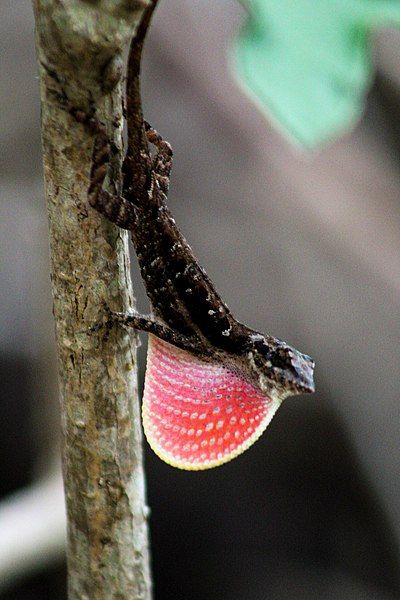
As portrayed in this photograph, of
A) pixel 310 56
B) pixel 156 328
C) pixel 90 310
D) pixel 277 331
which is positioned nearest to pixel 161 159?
pixel 156 328

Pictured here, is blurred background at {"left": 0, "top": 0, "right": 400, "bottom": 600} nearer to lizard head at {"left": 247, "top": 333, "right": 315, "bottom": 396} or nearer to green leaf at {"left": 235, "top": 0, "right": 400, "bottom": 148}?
lizard head at {"left": 247, "top": 333, "right": 315, "bottom": 396}

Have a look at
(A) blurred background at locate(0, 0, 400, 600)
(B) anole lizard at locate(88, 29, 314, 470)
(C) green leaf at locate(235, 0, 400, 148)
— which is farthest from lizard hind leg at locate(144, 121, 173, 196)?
(A) blurred background at locate(0, 0, 400, 600)

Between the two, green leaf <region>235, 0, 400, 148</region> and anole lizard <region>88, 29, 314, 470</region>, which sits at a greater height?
anole lizard <region>88, 29, 314, 470</region>

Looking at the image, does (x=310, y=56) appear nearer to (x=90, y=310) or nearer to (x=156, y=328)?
(x=90, y=310)

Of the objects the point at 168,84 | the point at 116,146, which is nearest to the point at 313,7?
the point at 116,146

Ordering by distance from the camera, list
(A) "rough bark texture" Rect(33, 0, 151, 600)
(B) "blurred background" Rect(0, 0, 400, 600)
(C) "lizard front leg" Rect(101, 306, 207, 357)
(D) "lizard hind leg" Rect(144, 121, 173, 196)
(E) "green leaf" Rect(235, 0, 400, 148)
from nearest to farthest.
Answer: (E) "green leaf" Rect(235, 0, 400, 148) → (A) "rough bark texture" Rect(33, 0, 151, 600) → (C) "lizard front leg" Rect(101, 306, 207, 357) → (D) "lizard hind leg" Rect(144, 121, 173, 196) → (B) "blurred background" Rect(0, 0, 400, 600)
